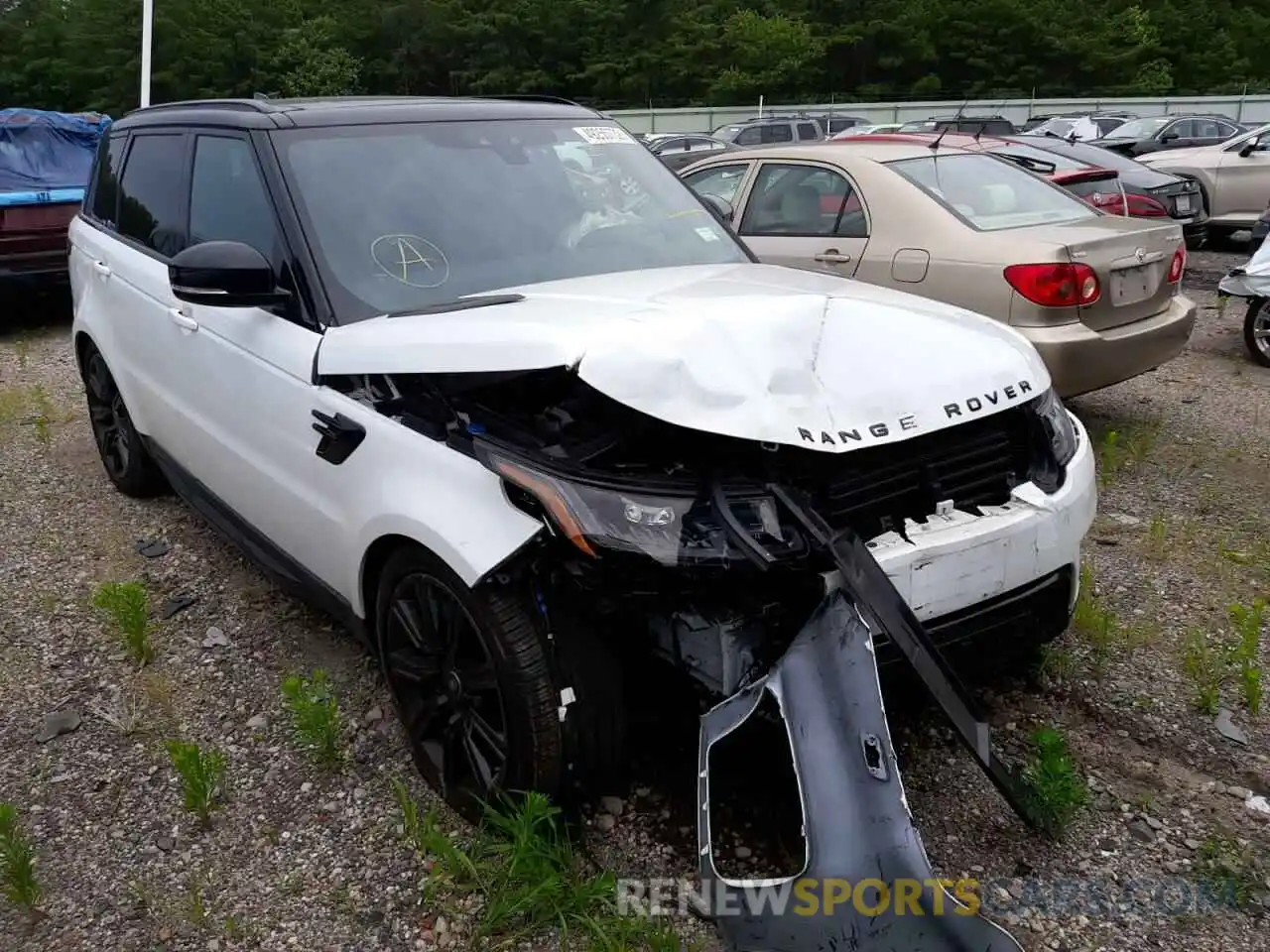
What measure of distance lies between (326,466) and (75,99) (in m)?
61.9

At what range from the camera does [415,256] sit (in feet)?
10.5

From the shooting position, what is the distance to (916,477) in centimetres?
259

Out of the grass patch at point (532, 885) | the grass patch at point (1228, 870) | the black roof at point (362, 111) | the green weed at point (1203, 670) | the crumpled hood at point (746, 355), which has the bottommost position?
the green weed at point (1203, 670)

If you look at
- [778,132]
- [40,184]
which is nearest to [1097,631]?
[40,184]

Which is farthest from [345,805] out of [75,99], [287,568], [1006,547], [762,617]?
[75,99]

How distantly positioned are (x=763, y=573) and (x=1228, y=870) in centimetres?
144

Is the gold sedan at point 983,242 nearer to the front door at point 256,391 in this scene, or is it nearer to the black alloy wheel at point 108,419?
the front door at point 256,391

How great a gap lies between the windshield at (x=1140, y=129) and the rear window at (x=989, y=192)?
1653cm

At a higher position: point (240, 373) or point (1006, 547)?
point (240, 373)

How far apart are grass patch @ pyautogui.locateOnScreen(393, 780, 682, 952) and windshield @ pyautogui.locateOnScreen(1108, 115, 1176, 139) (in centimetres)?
2156

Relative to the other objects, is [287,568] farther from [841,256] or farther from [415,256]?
[841,256]

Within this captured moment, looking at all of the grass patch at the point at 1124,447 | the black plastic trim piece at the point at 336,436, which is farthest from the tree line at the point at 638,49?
the black plastic trim piece at the point at 336,436

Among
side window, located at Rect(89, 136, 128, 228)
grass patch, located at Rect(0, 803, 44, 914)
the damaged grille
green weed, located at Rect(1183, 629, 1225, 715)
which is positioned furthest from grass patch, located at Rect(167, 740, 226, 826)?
green weed, located at Rect(1183, 629, 1225, 715)

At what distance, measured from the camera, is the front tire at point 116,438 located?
502 centimetres
